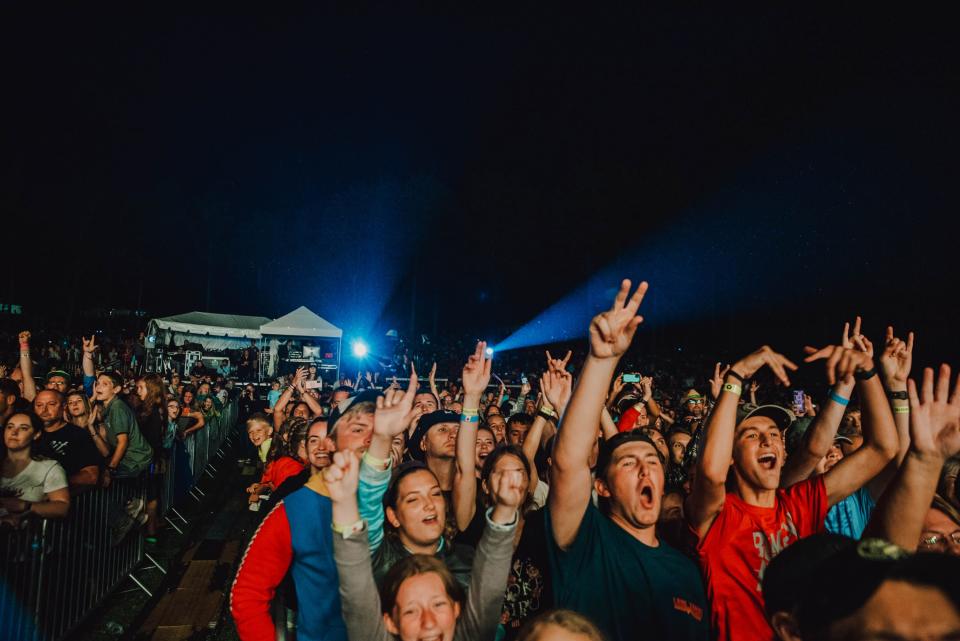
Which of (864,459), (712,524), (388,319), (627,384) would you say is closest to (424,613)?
(712,524)

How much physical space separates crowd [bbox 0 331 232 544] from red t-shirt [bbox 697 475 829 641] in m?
4.43

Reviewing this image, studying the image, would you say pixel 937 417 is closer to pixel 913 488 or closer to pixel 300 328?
pixel 913 488

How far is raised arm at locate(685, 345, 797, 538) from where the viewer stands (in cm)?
246

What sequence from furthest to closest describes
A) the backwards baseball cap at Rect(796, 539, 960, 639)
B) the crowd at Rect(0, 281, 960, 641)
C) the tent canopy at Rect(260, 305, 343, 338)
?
the tent canopy at Rect(260, 305, 343, 338), the crowd at Rect(0, 281, 960, 641), the backwards baseball cap at Rect(796, 539, 960, 639)

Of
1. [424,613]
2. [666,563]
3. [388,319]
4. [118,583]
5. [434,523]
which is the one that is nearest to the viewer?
[424,613]

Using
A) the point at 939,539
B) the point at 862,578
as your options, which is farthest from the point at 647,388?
the point at 862,578

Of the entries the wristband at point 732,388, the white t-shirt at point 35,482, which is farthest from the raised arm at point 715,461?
the white t-shirt at point 35,482

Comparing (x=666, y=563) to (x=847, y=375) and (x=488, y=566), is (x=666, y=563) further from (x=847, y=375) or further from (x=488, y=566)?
(x=847, y=375)

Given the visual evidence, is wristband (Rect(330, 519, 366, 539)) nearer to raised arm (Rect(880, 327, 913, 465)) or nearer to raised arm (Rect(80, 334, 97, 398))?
raised arm (Rect(880, 327, 913, 465))

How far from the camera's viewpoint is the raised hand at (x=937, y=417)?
2432 mm

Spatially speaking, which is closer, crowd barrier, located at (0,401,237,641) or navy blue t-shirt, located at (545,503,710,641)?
navy blue t-shirt, located at (545,503,710,641)

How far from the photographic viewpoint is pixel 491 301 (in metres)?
50.6

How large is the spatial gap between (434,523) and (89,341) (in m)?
7.28

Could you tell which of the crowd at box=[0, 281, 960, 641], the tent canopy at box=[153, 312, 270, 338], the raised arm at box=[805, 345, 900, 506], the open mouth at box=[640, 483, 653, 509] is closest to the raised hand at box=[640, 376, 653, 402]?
the crowd at box=[0, 281, 960, 641]
